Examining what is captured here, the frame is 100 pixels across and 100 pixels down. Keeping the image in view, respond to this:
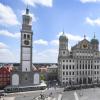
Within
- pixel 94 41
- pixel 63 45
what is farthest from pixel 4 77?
pixel 94 41

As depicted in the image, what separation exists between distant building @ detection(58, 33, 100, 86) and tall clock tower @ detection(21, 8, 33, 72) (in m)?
18.6

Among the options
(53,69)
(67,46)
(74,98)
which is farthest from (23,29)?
(53,69)

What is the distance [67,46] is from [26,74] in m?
25.5

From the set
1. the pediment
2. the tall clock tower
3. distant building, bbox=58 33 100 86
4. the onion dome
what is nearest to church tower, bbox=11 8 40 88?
the tall clock tower

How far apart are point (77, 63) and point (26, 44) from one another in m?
26.4

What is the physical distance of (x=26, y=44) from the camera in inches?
3189

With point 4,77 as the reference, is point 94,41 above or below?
above

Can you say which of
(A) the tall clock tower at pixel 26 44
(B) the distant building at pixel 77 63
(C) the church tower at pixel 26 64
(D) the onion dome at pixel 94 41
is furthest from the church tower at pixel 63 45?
(A) the tall clock tower at pixel 26 44

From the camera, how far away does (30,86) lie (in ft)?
262

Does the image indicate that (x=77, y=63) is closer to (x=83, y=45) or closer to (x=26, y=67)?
(x=83, y=45)

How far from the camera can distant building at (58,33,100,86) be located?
314 ft

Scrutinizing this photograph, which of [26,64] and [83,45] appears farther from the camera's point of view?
[83,45]

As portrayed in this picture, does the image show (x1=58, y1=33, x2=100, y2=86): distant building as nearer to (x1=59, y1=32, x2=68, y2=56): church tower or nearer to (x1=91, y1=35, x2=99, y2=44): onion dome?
(x1=59, y1=32, x2=68, y2=56): church tower

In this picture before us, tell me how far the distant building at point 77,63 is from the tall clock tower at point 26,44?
1860 centimetres
